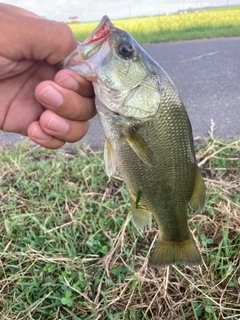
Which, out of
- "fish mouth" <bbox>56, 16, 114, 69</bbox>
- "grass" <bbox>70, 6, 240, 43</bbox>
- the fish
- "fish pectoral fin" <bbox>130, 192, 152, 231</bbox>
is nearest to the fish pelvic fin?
"fish pectoral fin" <bbox>130, 192, 152, 231</bbox>

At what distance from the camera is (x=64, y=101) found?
5.38 feet

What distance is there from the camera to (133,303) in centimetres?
202

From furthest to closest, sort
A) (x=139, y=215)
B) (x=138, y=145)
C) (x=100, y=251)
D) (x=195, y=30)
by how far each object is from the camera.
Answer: (x=195, y=30)
(x=100, y=251)
(x=139, y=215)
(x=138, y=145)

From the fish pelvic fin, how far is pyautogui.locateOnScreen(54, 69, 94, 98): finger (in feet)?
2.39

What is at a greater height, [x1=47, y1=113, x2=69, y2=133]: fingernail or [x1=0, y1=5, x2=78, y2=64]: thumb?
[x1=0, y1=5, x2=78, y2=64]: thumb

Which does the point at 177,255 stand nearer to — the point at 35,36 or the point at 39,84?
the point at 39,84

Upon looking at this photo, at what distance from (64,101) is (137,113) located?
330mm

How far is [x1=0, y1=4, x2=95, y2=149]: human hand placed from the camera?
1604 mm

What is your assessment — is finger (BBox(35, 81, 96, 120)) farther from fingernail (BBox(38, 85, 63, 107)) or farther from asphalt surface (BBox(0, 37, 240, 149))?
asphalt surface (BBox(0, 37, 240, 149))

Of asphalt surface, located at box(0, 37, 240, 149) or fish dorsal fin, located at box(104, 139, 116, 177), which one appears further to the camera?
asphalt surface, located at box(0, 37, 240, 149)

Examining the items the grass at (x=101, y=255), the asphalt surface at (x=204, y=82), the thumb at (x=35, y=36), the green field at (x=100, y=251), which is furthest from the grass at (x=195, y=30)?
the thumb at (x=35, y=36)

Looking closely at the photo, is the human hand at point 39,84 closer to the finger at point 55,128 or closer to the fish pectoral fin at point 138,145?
the finger at point 55,128

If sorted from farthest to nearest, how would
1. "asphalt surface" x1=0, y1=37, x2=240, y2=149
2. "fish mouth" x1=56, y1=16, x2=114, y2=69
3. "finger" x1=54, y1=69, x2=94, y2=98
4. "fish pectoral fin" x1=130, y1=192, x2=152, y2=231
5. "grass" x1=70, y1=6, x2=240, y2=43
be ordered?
"grass" x1=70, y1=6, x2=240, y2=43 → "asphalt surface" x1=0, y1=37, x2=240, y2=149 → "fish pectoral fin" x1=130, y1=192, x2=152, y2=231 → "finger" x1=54, y1=69, x2=94, y2=98 → "fish mouth" x1=56, y1=16, x2=114, y2=69

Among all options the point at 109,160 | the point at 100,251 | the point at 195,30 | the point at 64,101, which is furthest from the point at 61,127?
the point at 195,30
